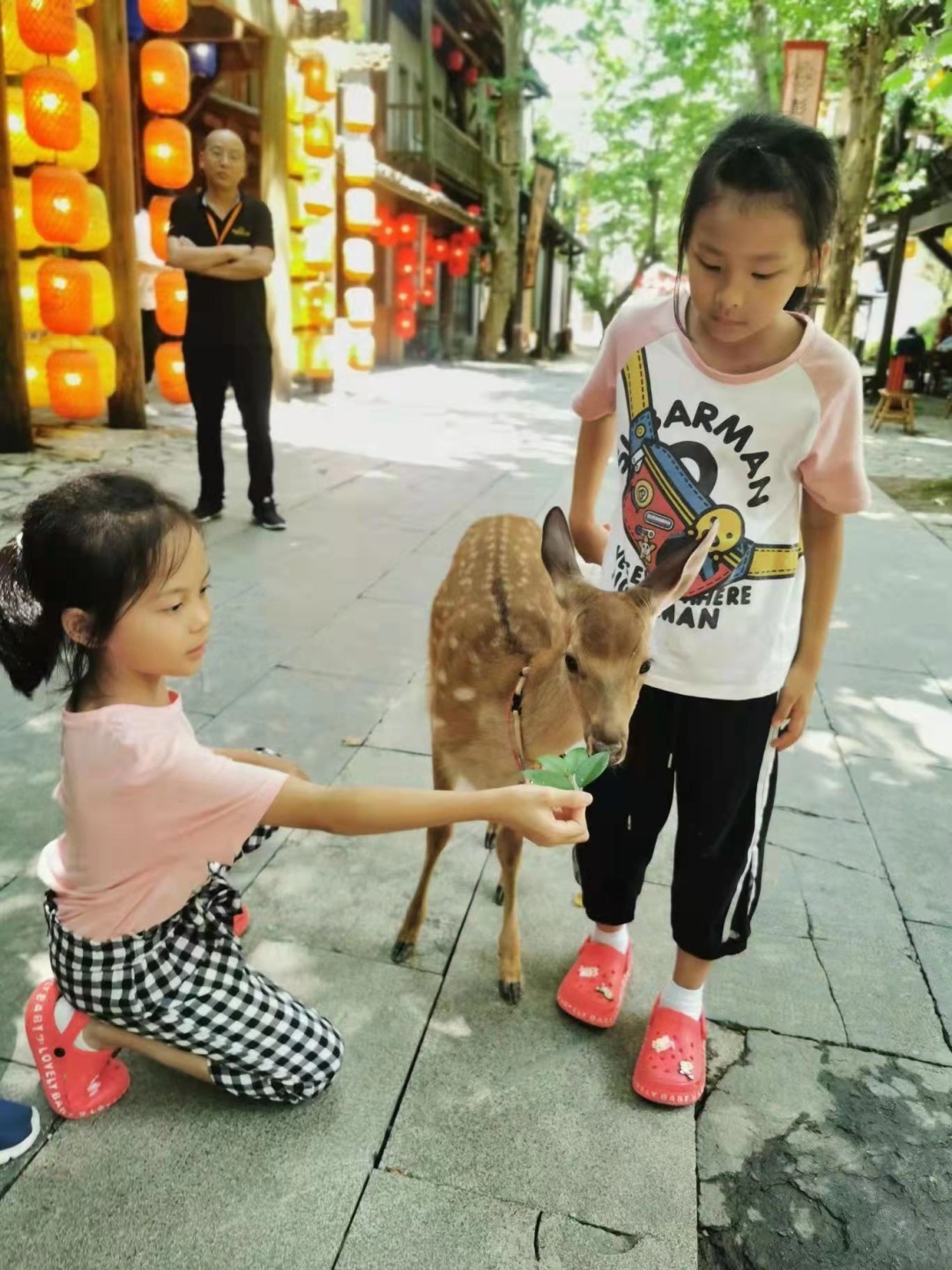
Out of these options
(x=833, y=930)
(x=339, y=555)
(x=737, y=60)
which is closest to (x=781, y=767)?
(x=833, y=930)

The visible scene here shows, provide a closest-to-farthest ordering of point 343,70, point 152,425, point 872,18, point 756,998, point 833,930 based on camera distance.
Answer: point 756,998 < point 833,930 < point 152,425 < point 872,18 < point 343,70

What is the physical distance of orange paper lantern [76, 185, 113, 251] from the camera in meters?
7.79

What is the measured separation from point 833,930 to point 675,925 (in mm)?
767

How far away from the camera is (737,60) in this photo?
20281mm

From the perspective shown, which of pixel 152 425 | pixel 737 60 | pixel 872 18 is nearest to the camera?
pixel 152 425

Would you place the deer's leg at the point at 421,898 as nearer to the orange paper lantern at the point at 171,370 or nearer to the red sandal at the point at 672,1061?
the red sandal at the point at 672,1061

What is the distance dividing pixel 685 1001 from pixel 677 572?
1.02 metres

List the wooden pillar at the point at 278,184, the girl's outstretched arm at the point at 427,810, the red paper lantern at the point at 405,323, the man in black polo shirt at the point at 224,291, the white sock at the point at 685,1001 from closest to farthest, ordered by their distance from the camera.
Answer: the girl's outstretched arm at the point at 427,810, the white sock at the point at 685,1001, the man in black polo shirt at the point at 224,291, the wooden pillar at the point at 278,184, the red paper lantern at the point at 405,323

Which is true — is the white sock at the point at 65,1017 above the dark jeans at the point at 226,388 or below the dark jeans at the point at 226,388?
below

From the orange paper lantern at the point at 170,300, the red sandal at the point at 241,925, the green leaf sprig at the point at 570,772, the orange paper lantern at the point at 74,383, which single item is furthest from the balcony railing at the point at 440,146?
the green leaf sprig at the point at 570,772

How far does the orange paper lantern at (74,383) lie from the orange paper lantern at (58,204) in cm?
88

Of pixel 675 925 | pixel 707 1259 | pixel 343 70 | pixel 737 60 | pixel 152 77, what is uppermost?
pixel 737 60

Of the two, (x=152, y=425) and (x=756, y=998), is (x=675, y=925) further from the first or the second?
(x=152, y=425)

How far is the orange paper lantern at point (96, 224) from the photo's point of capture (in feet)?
25.6
